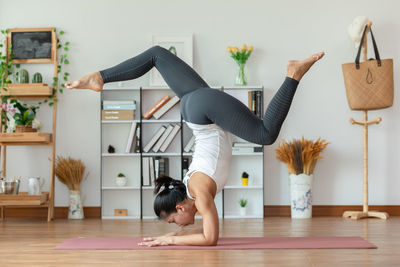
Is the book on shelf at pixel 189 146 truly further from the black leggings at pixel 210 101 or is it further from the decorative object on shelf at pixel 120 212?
the black leggings at pixel 210 101

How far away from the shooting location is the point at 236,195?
5320 mm

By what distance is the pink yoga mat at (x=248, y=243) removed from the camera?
3.01 m

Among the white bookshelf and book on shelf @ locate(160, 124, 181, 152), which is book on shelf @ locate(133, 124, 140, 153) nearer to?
the white bookshelf

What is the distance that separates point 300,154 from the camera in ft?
16.4

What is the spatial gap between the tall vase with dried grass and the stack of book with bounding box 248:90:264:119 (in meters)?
1.75

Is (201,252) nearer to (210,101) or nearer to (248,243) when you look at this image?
(248,243)

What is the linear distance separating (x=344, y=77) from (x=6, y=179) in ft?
11.1

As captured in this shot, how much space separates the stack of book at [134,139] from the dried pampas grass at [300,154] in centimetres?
139

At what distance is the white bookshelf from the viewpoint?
527cm

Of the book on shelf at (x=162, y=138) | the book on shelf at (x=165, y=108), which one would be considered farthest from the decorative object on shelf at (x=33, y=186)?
the book on shelf at (x=165, y=108)

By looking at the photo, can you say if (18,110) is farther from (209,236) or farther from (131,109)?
(209,236)

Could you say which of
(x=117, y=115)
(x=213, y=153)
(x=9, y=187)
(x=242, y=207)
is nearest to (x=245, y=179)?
(x=242, y=207)

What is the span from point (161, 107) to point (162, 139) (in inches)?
12.5

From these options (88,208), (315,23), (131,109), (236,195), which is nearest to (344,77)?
(315,23)
